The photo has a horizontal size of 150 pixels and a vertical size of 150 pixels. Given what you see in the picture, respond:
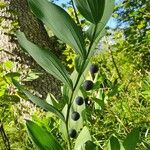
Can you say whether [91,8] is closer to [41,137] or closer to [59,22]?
[59,22]

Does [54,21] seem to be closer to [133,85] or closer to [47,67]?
[47,67]

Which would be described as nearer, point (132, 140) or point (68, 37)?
point (68, 37)

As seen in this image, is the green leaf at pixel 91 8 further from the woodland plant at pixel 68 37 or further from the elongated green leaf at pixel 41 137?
the elongated green leaf at pixel 41 137

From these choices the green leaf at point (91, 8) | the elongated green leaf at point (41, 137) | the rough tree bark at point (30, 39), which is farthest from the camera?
the rough tree bark at point (30, 39)

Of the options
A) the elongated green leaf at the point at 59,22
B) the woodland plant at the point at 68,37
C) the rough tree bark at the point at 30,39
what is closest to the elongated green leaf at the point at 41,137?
the woodland plant at the point at 68,37

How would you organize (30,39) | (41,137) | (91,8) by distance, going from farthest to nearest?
(30,39), (41,137), (91,8)

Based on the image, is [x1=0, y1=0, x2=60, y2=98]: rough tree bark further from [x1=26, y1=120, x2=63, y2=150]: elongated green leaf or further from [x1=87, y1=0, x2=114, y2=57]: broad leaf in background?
[x1=87, y1=0, x2=114, y2=57]: broad leaf in background

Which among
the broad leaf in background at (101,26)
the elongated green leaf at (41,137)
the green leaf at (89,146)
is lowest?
the green leaf at (89,146)

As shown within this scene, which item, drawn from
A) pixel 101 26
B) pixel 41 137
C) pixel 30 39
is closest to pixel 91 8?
pixel 101 26

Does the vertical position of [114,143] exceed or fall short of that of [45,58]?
it falls short
